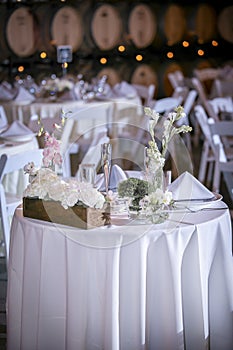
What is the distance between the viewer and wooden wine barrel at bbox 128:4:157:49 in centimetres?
916

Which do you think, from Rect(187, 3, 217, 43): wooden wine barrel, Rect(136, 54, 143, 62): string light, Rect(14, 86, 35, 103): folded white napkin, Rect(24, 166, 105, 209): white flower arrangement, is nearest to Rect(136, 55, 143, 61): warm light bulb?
Rect(136, 54, 143, 62): string light

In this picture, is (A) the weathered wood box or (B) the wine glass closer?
(A) the weathered wood box

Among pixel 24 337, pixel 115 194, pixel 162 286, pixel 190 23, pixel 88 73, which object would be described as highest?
pixel 190 23

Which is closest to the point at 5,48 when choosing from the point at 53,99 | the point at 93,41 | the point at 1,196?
the point at 93,41

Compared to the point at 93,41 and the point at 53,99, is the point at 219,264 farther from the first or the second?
the point at 93,41

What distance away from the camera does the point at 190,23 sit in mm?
9508

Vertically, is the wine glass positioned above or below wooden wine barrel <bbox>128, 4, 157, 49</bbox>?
below

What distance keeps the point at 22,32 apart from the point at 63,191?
6280 millimetres

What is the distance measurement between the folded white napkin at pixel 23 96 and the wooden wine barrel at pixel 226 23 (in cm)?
380

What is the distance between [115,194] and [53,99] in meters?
3.90

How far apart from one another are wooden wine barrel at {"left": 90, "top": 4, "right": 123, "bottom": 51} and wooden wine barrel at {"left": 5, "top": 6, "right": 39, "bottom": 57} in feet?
2.49

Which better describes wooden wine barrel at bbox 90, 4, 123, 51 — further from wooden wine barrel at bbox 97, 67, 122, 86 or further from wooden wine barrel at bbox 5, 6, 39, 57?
wooden wine barrel at bbox 5, 6, 39, 57

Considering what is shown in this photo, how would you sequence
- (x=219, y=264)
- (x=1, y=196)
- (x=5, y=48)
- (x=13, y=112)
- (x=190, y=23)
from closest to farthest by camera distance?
(x=219, y=264) → (x=1, y=196) → (x=13, y=112) → (x=5, y=48) → (x=190, y=23)

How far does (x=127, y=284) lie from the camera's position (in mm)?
2602
